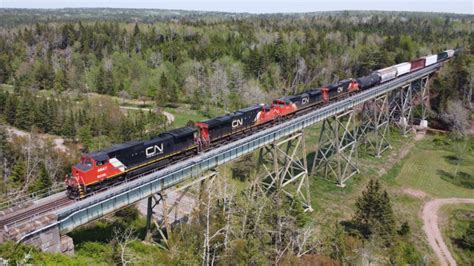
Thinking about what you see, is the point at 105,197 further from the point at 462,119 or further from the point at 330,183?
the point at 462,119

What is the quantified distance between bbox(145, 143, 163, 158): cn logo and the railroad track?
24.6ft

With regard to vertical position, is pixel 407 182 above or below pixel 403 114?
below

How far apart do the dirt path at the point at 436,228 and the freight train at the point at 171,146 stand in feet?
64.6

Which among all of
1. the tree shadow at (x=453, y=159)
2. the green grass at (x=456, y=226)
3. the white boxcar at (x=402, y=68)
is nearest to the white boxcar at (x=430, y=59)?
the white boxcar at (x=402, y=68)

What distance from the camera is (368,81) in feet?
208

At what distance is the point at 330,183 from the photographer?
172ft

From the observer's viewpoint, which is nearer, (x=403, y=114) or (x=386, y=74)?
(x=386, y=74)

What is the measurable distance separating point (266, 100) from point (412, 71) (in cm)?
3275

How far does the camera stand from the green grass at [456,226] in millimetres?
36844

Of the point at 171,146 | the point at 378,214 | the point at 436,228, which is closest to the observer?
the point at 171,146

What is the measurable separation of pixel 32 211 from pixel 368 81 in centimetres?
5364

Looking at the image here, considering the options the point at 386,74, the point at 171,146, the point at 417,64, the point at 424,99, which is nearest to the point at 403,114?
the point at 386,74

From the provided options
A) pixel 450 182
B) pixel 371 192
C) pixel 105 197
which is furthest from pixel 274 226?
pixel 450 182

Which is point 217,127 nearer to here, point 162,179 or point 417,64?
point 162,179
